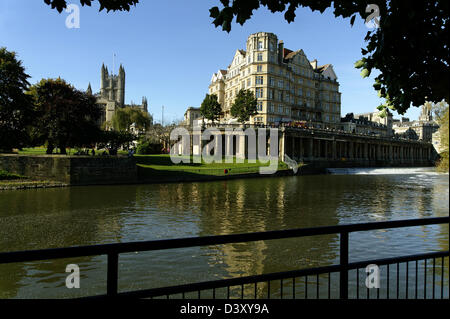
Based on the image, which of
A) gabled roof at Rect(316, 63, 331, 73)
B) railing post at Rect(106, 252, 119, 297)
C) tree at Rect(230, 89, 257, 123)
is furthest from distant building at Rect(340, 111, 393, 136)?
railing post at Rect(106, 252, 119, 297)

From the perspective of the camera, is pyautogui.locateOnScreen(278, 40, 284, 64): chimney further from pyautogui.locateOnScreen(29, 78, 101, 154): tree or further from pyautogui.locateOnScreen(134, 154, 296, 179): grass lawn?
pyautogui.locateOnScreen(29, 78, 101, 154): tree

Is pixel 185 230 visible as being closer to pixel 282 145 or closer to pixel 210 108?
pixel 282 145

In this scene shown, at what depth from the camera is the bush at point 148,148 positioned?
70375 mm

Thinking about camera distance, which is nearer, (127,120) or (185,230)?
(185,230)

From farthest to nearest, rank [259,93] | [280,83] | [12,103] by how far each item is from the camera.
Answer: [280,83] < [259,93] < [12,103]

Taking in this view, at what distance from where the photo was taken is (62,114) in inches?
1544

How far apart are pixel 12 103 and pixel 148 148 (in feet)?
117

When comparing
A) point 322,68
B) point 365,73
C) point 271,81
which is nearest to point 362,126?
point 322,68

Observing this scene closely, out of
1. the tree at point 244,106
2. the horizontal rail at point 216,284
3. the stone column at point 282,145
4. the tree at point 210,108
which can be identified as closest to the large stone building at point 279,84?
the tree at point 244,106

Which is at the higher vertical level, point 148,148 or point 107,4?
point 107,4

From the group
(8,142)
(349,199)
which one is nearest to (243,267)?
(349,199)

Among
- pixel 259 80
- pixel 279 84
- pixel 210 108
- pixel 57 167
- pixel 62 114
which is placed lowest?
pixel 57 167

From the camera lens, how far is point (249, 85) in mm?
88562
